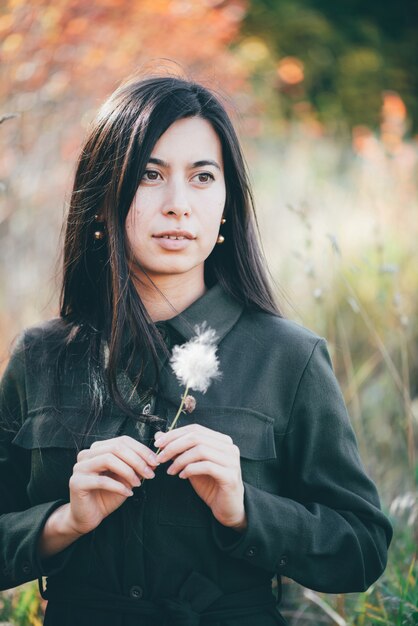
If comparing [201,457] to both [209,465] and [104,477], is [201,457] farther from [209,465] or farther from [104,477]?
[104,477]

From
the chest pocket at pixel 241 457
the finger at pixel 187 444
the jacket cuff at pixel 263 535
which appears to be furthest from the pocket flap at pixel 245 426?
the finger at pixel 187 444

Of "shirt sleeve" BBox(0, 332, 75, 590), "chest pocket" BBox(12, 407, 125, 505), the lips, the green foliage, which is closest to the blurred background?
"shirt sleeve" BBox(0, 332, 75, 590)

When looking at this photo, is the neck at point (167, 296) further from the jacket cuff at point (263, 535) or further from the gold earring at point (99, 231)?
the jacket cuff at point (263, 535)

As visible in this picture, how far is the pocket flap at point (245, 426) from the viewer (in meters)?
2.06

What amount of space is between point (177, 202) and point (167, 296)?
0.32m

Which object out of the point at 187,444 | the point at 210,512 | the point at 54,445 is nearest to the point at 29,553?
the point at 54,445

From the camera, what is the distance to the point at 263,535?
6.35ft

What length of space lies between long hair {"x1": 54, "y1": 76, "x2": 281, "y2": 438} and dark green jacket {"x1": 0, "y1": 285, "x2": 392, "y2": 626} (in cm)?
9

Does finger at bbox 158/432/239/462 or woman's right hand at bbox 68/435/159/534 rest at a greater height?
finger at bbox 158/432/239/462

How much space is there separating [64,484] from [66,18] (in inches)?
157

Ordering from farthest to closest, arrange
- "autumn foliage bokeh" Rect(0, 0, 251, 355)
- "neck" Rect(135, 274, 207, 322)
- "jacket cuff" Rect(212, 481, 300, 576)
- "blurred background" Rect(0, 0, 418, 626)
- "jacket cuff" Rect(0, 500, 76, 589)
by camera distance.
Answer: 1. "autumn foliage bokeh" Rect(0, 0, 251, 355)
2. "blurred background" Rect(0, 0, 418, 626)
3. "neck" Rect(135, 274, 207, 322)
4. "jacket cuff" Rect(0, 500, 76, 589)
5. "jacket cuff" Rect(212, 481, 300, 576)

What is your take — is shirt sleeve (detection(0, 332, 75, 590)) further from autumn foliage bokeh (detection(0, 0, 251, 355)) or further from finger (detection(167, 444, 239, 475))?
autumn foliage bokeh (detection(0, 0, 251, 355))

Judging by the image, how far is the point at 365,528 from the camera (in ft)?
6.84

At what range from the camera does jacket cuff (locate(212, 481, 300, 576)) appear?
Result: 1926mm
